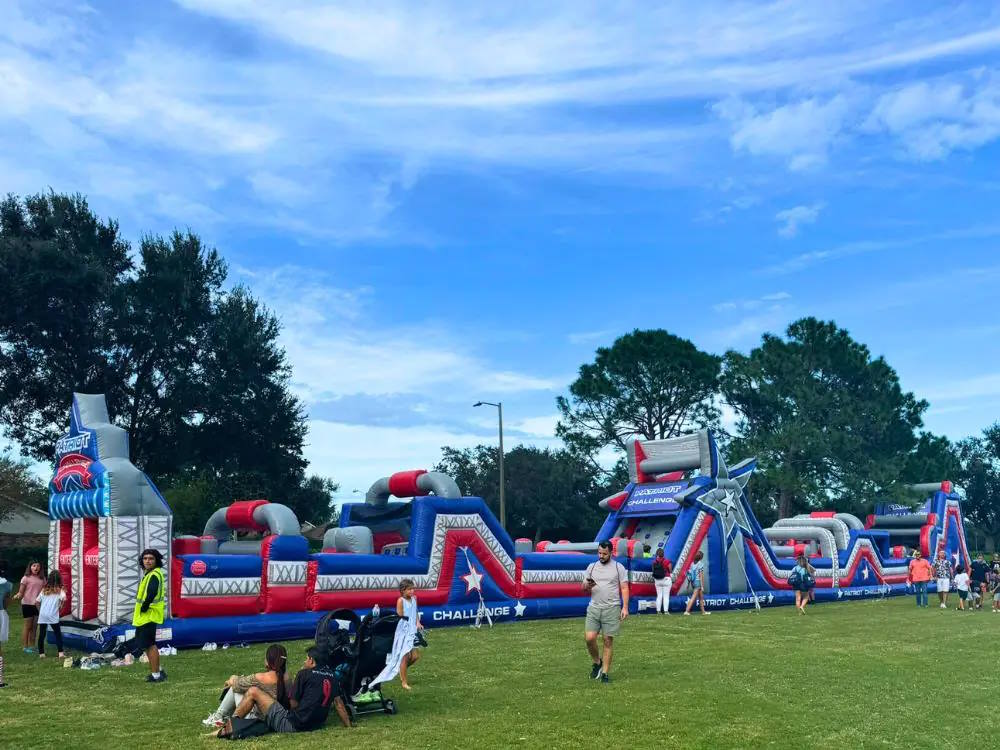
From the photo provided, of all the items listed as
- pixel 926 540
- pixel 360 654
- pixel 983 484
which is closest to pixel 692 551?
pixel 360 654

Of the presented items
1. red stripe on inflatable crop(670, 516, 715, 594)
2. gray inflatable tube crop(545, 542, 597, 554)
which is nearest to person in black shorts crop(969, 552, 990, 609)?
red stripe on inflatable crop(670, 516, 715, 594)

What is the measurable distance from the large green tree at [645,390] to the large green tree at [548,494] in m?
1.36

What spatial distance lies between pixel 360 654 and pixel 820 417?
1649 inches

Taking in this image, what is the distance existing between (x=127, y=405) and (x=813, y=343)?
33.6 metres

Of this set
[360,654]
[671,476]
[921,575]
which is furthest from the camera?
[671,476]

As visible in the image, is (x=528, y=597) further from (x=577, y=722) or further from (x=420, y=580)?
(x=577, y=722)

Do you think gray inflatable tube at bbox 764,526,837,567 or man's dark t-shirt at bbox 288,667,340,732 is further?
gray inflatable tube at bbox 764,526,837,567

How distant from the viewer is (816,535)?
28781mm

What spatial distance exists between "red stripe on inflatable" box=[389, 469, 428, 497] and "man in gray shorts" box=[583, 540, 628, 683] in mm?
8734

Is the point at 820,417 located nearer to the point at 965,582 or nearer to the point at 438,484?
the point at 965,582

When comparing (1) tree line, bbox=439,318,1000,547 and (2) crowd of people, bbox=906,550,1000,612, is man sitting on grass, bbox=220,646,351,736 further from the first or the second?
(1) tree line, bbox=439,318,1000,547

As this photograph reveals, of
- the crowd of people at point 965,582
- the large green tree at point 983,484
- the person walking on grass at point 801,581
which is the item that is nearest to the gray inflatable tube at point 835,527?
the crowd of people at point 965,582

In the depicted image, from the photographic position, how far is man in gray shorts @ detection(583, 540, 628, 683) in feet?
35.7

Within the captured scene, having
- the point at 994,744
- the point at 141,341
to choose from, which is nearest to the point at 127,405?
the point at 141,341
